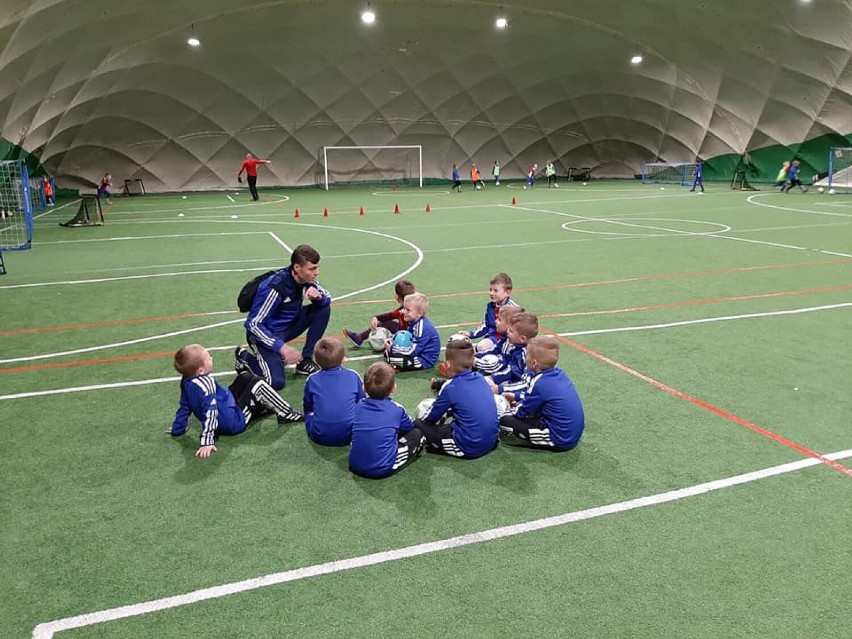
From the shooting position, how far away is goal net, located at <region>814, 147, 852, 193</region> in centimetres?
3506

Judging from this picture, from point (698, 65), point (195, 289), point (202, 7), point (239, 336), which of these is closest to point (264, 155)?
point (202, 7)

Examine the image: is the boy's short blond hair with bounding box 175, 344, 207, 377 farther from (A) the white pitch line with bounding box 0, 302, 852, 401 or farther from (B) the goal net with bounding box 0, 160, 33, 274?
(B) the goal net with bounding box 0, 160, 33, 274

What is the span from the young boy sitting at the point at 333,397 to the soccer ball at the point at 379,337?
2.38 m

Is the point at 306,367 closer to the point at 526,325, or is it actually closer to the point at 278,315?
the point at 278,315

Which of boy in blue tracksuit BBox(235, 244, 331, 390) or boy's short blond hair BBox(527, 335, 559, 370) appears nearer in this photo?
boy's short blond hair BBox(527, 335, 559, 370)

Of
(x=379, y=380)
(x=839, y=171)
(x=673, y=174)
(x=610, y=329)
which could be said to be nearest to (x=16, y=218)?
(x=610, y=329)

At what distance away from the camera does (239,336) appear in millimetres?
8398

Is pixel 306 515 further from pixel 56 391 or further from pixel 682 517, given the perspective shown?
pixel 56 391

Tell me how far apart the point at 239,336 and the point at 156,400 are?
2264 mm

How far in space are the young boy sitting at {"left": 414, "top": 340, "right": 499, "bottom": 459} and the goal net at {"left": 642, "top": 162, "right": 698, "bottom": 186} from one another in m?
41.6

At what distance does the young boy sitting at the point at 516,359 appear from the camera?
5.62 meters

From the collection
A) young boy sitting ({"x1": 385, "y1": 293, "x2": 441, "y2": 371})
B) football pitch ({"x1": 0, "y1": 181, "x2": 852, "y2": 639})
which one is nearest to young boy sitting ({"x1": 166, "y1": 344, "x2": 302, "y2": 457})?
football pitch ({"x1": 0, "y1": 181, "x2": 852, "y2": 639})

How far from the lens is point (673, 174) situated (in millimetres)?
47656

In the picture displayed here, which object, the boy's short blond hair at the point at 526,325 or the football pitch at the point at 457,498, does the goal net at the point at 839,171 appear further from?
the boy's short blond hair at the point at 526,325
